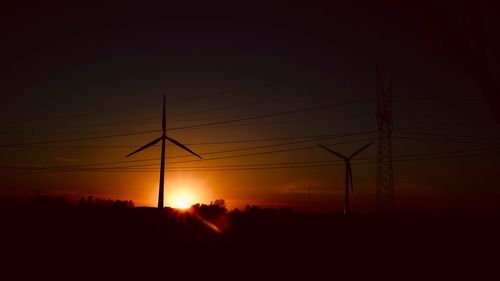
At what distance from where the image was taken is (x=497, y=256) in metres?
52.9

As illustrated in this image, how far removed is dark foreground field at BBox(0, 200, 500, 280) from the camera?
145 ft

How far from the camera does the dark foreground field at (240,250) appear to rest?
44.2 metres

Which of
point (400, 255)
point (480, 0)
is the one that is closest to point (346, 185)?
point (400, 255)

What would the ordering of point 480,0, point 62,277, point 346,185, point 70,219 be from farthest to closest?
1. point 346,185
2. point 70,219
3. point 62,277
4. point 480,0

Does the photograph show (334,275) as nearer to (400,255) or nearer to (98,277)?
(400,255)

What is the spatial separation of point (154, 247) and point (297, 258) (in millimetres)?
16847

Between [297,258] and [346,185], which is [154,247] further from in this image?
[346,185]

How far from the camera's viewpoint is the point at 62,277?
39.8 metres

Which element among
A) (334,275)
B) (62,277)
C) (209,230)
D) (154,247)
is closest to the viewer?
(62,277)

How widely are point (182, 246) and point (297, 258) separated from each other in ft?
48.1

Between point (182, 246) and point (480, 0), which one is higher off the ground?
point (480, 0)

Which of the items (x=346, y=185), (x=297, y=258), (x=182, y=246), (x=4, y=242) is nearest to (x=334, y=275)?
(x=297, y=258)

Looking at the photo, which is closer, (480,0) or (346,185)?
(480,0)

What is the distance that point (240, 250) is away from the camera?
5547 centimetres
